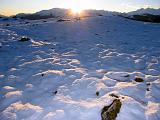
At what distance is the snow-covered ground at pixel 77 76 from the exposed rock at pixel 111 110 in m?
0.14

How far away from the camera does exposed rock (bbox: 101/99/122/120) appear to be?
6469 millimetres

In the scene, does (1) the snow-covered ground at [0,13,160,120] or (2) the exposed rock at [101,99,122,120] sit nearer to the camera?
(2) the exposed rock at [101,99,122,120]

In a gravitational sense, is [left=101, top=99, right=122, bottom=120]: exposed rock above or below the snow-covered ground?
above

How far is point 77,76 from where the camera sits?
9.46m

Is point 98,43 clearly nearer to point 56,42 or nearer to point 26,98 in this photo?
point 56,42

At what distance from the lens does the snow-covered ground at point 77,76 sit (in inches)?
274

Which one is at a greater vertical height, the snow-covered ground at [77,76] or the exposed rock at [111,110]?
the exposed rock at [111,110]

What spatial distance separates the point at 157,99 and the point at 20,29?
51.9 ft

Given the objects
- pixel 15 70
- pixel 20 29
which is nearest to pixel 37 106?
pixel 15 70

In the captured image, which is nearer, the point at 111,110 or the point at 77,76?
the point at 111,110

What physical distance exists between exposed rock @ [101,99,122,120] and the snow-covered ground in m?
0.14

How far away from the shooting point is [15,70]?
407 inches

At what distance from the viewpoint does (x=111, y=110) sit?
6.65 meters

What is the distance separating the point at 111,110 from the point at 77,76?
3.12 m
